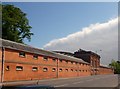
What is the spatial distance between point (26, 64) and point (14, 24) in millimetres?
22030

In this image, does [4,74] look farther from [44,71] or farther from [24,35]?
[24,35]

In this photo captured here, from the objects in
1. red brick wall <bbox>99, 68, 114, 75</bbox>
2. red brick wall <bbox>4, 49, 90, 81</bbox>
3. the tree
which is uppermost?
the tree

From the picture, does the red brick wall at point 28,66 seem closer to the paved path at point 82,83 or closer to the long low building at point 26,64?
the long low building at point 26,64

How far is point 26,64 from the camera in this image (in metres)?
40.7

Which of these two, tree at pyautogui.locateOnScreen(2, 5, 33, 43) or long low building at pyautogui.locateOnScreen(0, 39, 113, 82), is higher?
tree at pyautogui.locateOnScreen(2, 5, 33, 43)

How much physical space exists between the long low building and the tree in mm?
12215

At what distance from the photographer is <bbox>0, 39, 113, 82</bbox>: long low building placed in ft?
Answer: 115

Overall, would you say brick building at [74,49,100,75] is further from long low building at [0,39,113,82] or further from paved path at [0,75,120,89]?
paved path at [0,75,120,89]

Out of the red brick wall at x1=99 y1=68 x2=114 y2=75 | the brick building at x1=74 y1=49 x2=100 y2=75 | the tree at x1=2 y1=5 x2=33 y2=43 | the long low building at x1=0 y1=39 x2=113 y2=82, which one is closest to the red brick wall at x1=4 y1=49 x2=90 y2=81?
the long low building at x1=0 y1=39 x2=113 y2=82

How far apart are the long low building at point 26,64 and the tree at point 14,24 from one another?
12.2 metres

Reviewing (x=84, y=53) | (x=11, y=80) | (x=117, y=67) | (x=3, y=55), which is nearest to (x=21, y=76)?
(x=11, y=80)

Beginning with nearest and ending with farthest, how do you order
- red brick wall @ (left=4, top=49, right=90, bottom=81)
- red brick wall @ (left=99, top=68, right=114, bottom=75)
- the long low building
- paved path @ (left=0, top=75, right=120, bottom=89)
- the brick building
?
paved path @ (left=0, top=75, right=120, bottom=89) → the long low building → red brick wall @ (left=4, top=49, right=90, bottom=81) → the brick building → red brick wall @ (left=99, top=68, right=114, bottom=75)

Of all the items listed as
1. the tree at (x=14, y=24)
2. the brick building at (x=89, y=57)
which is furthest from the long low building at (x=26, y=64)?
the brick building at (x=89, y=57)

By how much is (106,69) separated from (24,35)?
72945mm
